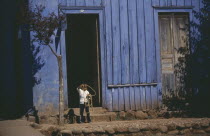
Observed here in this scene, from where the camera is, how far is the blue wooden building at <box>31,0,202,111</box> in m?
10.1

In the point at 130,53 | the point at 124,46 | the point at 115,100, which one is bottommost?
the point at 115,100

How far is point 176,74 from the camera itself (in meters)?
11.1

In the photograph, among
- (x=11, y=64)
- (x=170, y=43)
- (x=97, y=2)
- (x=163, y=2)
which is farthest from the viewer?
(x=11, y=64)

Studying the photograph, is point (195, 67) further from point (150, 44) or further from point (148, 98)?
point (148, 98)

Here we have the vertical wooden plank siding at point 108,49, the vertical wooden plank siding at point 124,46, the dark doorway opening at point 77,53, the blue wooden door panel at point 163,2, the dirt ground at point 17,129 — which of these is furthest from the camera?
the dark doorway opening at point 77,53

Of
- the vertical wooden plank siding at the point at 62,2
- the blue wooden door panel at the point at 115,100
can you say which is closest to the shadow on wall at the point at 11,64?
the vertical wooden plank siding at the point at 62,2

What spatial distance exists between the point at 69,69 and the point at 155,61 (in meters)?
4.63

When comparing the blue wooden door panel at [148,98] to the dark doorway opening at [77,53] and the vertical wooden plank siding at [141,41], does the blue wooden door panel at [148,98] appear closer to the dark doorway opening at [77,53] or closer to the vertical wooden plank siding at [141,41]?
the vertical wooden plank siding at [141,41]

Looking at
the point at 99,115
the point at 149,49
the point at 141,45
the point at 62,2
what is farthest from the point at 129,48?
the point at 62,2

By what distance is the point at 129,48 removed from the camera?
1066cm

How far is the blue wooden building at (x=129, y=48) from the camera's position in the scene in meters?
10.1

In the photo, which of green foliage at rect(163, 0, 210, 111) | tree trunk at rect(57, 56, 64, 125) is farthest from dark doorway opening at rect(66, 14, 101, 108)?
tree trunk at rect(57, 56, 64, 125)

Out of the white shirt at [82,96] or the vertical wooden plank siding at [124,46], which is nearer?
the white shirt at [82,96]

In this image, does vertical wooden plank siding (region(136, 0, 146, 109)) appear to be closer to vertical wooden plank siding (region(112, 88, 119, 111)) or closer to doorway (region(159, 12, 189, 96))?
doorway (region(159, 12, 189, 96))
